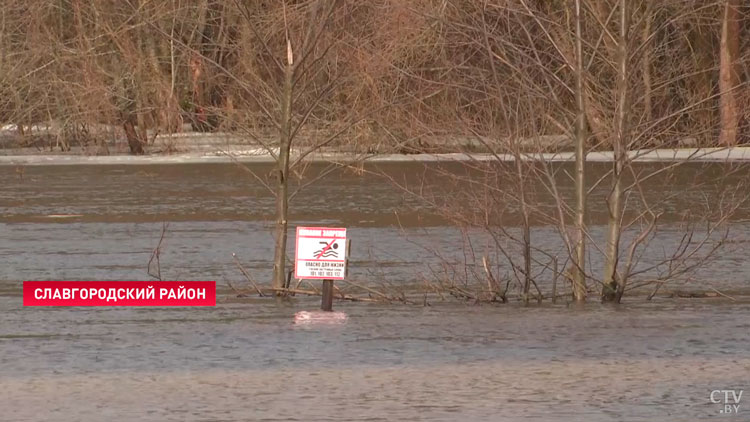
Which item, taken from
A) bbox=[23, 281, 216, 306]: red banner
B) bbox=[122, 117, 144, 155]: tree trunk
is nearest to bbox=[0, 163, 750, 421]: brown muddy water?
bbox=[23, 281, 216, 306]: red banner

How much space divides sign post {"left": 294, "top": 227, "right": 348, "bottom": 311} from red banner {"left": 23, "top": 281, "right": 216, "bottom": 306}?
1.20 metres

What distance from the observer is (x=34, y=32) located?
49.2 m

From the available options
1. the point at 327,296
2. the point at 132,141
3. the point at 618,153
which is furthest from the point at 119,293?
the point at 132,141

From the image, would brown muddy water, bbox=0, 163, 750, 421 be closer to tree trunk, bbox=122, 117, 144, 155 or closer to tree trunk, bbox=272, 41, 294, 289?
tree trunk, bbox=272, 41, 294, 289

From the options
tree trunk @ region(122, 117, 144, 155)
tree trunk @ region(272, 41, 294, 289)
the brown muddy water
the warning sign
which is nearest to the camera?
the brown muddy water

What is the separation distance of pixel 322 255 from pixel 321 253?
0.8 inches

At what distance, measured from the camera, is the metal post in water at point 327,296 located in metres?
13.5

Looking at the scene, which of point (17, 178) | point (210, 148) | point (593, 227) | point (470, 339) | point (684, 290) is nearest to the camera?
point (470, 339)

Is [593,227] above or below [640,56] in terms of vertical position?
below

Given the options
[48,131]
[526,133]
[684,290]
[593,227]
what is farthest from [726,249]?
[48,131]

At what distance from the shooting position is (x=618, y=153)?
44.3 feet

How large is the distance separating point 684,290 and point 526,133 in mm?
2327

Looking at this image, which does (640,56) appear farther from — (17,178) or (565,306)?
(17,178)

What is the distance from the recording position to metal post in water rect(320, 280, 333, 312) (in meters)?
13.5
